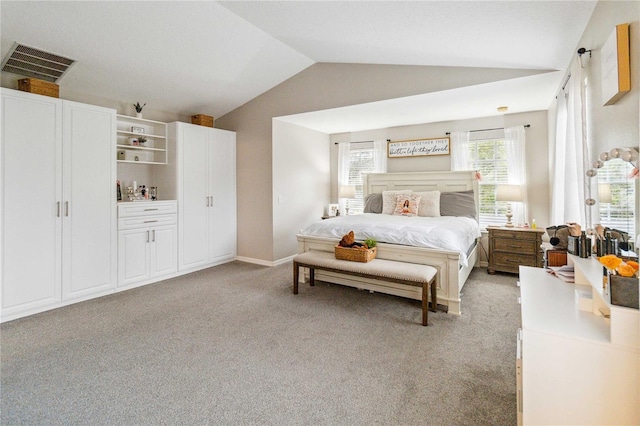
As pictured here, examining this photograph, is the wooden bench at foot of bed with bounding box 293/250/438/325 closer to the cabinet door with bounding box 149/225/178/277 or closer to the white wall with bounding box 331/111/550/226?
the cabinet door with bounding box 149/225/178/277

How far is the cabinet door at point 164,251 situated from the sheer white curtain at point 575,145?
4.50 meters

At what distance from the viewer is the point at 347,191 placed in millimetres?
5734

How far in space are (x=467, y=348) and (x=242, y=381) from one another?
1.66m

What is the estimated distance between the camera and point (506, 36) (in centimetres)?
253

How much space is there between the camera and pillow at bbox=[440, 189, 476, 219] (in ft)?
15.0

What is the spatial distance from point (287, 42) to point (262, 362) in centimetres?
343

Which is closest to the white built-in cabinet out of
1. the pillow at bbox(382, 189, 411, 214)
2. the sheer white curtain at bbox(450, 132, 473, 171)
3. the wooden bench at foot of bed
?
the wooden bench at foot of bed

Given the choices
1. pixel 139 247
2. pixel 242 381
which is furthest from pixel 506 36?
pixel 139 247

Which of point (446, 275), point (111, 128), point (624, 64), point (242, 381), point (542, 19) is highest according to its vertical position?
point (542, 19)

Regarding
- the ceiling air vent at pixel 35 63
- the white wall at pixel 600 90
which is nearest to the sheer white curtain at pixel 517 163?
the white wall at pixel 600 90

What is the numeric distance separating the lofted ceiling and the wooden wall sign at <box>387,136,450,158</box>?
59cm

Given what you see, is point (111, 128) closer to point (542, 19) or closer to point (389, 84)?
point (389, 84)

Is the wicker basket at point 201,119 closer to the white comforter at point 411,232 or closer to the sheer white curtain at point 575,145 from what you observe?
the white comforter at point 411,232

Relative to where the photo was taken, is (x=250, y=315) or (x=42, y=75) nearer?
(x=250, y=315)
